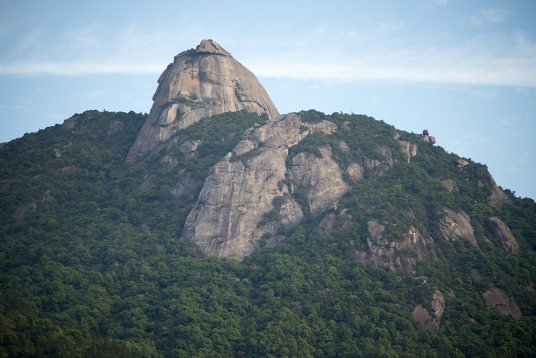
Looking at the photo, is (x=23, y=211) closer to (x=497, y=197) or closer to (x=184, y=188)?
(x=184, y=188)

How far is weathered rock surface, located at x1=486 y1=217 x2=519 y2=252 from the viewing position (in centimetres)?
7869

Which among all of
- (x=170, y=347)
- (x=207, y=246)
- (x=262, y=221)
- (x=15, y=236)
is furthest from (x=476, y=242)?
(x=15, y=236)

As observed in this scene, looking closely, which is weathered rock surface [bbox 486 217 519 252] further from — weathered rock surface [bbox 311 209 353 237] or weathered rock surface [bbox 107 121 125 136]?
weathered rock surface [bbox 107 121 125 136]

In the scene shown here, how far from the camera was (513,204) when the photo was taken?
89.9m

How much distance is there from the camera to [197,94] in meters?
109

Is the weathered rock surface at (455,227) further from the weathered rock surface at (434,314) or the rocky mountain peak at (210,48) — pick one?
the rocky mountain peak at (210,48)

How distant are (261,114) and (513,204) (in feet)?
178

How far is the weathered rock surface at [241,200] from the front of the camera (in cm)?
8038

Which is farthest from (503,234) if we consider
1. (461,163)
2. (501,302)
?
(461,163)

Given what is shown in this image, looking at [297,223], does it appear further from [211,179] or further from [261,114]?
[261,114]

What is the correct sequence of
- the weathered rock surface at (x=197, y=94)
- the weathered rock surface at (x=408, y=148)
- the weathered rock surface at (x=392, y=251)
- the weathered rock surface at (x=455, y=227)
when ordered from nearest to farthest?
the weathered rock surface at (x=392, y=251)
the weathered rock surface at (x=455, y=227)
the weathered rock surface at (x=408, y=148)
the weathered rock surface at (x=197, y=94)

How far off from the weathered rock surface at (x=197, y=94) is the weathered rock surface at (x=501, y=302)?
205 ft

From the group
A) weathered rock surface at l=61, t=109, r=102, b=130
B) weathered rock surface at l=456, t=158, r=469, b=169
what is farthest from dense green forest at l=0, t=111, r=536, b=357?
weathered rock surface at l=61, t=109, r=102, b=130

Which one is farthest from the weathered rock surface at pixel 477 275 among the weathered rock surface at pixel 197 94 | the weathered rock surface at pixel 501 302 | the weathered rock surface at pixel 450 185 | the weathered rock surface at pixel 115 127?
the weathered rock surface at pixel 115 127
